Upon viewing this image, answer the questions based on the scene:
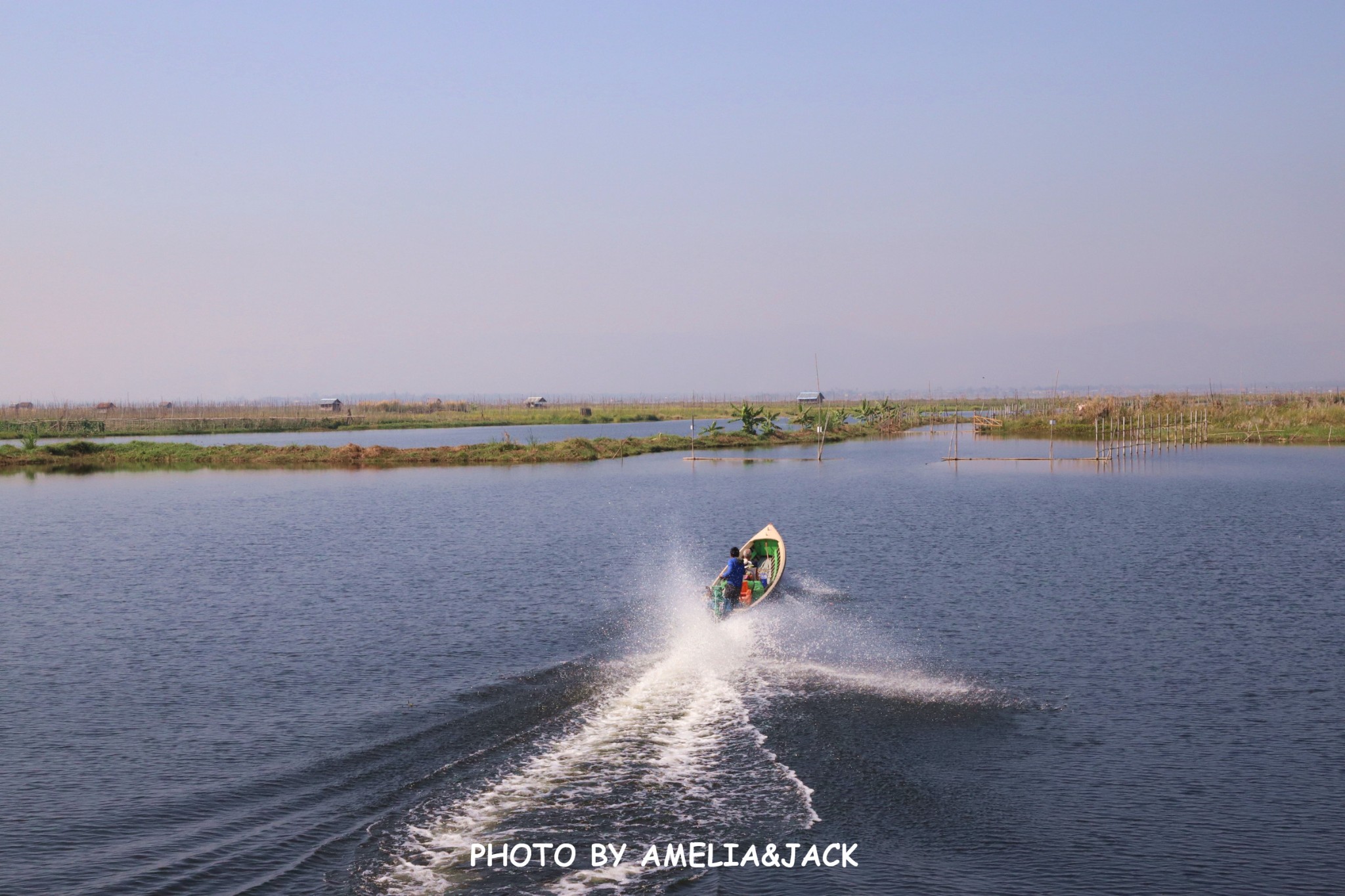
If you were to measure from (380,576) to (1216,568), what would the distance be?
24.6m

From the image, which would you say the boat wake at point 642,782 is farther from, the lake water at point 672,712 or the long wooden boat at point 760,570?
the long wooden boat at point 760,570

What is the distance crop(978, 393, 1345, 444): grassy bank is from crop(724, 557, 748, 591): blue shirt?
64.6 meters

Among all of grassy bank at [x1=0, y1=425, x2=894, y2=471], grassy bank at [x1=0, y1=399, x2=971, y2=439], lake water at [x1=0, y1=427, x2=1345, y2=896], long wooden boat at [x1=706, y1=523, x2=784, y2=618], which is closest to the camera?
lake water at [x1=0, y1=427, x2=1345, y2=896]

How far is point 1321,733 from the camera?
1565 centimetres

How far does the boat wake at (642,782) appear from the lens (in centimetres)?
1145

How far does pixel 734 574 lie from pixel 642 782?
31.6 ft

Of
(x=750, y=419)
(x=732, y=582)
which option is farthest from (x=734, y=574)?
(x=750, y=419)

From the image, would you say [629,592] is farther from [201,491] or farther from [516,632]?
[201,491]

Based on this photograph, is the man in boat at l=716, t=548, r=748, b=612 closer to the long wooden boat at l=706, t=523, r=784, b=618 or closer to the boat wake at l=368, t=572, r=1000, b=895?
the long wooden boat at l=706, t=523, r=784, b=618

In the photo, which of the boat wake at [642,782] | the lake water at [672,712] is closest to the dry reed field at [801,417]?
the lake water at [672,712]

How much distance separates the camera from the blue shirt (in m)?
23.2

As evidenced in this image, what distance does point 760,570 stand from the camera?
87.4 feet

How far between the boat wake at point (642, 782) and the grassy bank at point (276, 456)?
5646 cm

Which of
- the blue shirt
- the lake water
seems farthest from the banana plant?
the blue shirt
